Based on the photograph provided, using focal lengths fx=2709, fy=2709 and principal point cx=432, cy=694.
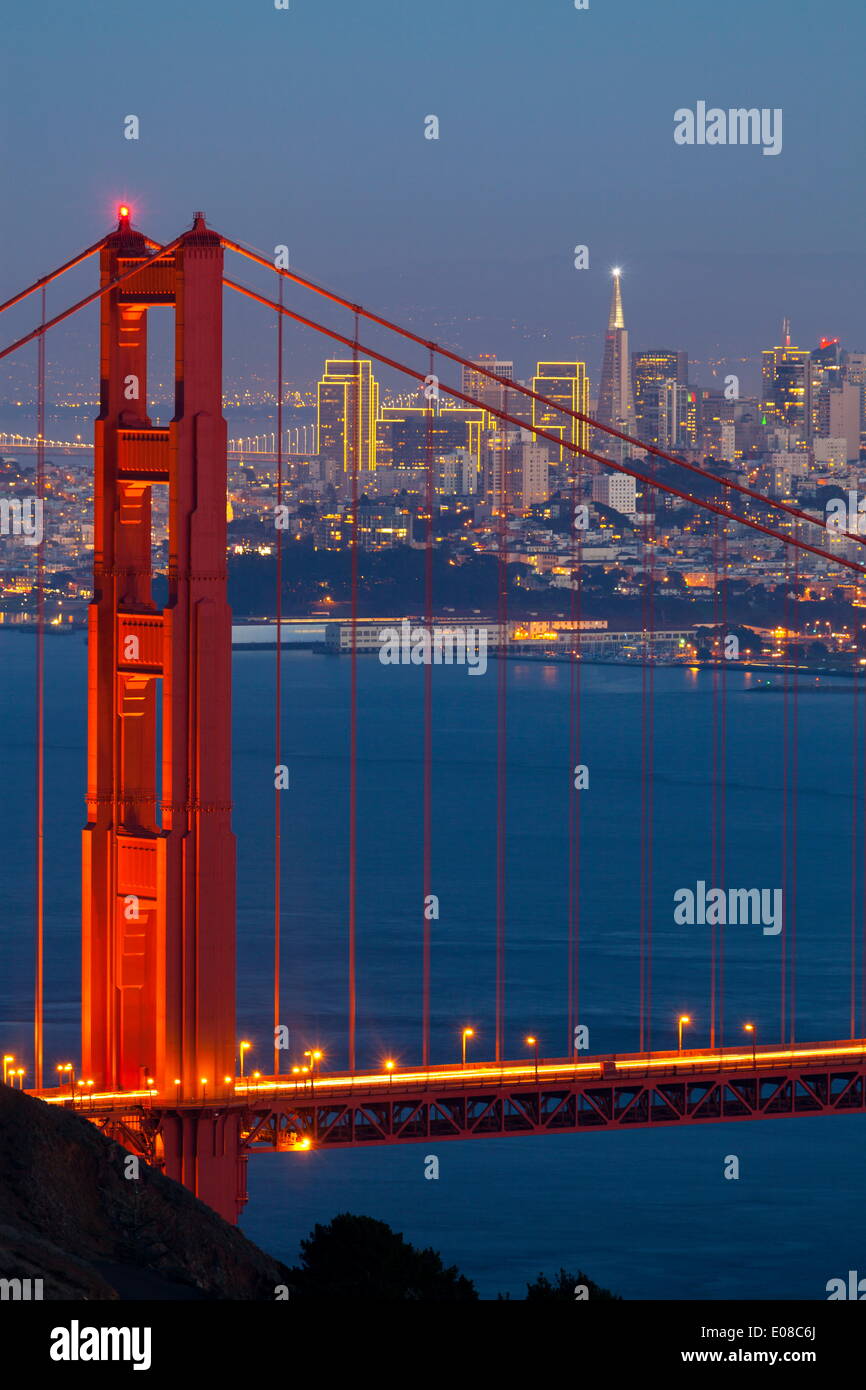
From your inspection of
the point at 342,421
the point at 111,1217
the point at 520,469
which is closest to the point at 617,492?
the point at 520,469

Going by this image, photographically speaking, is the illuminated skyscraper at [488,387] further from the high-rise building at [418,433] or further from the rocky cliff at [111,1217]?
the rocky cliff at [111,1217]

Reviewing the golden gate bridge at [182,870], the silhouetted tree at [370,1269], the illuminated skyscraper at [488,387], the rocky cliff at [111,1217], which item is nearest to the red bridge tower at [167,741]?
the golden gate bridge at [182,870]

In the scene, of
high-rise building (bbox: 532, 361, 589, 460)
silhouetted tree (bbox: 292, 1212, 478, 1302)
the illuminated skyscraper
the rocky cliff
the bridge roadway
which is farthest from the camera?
high-rise building (bbox: 532, 361, 589, 460)

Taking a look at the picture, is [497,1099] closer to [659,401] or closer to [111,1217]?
[111,1217]

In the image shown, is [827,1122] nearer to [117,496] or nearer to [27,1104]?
[117,496]

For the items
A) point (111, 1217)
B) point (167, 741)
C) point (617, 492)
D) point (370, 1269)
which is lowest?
point (370, 1269)

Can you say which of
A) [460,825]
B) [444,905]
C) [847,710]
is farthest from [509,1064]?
[847,710]

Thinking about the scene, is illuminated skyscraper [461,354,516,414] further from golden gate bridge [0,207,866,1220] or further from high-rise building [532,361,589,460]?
golden gate bridge [0,207,866,1220]

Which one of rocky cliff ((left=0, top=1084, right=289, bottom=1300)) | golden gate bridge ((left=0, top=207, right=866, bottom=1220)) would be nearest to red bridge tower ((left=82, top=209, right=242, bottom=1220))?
golden gate bridge ((left=0, top=207, right=866, bottom=1220))
